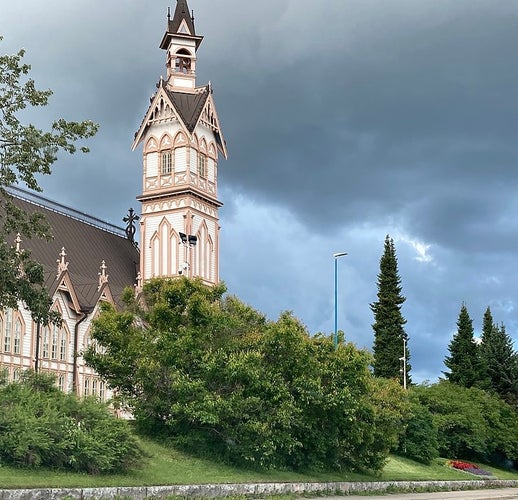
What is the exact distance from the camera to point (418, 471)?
171 feet

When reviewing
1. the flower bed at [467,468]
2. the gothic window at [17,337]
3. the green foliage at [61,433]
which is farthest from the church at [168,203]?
the green foliage at [61,433]

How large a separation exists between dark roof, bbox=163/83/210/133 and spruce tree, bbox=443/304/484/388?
33.0 metres

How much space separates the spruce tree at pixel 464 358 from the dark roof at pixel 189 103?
108 ft

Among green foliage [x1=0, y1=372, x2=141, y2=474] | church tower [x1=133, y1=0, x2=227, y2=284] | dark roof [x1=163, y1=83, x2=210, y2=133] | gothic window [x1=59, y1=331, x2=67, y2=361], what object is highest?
dark roof [x1=163, y1=83, x2=210, y2=133]

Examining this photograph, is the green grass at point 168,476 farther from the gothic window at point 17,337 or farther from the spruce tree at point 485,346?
the spruce tree at point 485,346

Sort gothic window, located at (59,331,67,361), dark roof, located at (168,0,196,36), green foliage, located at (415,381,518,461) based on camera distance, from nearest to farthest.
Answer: gothic window, located at (59,331,67,361)
green foliage, located at (415,381,518,461)
dark roof, located at (168,0,196,36)

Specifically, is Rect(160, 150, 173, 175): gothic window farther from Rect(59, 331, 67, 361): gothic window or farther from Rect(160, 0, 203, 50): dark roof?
Rect(59, 331, 67, 361): gothic window

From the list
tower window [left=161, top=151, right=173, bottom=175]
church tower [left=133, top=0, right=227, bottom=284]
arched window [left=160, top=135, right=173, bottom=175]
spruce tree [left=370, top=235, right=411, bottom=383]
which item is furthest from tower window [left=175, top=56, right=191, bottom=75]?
spruce tree [left=370, top=235, right=411, bottom=383]

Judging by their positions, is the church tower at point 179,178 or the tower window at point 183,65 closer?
the church tower at point 179,178

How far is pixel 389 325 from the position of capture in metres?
79.6

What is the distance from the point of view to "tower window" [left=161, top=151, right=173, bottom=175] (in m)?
74.1

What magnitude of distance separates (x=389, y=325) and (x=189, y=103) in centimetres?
2736

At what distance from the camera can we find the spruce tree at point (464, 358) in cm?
8150

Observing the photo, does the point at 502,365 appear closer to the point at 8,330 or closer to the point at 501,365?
the point at 501,365
